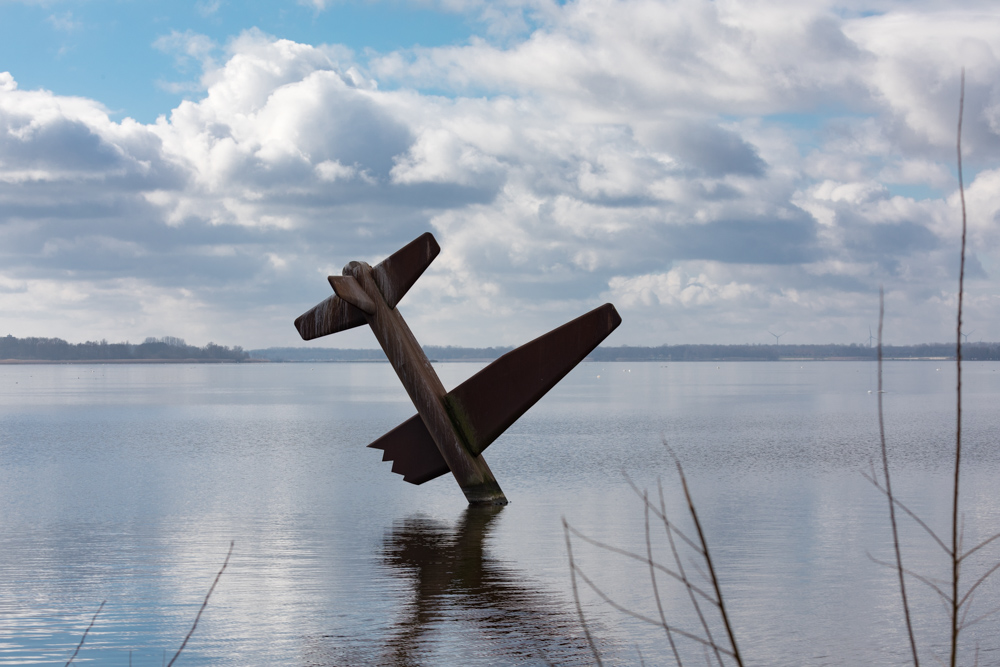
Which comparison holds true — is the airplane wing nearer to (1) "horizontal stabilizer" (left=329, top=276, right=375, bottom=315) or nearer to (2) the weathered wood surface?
(2) the weathered wood surface

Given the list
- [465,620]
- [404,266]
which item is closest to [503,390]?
[404,266]

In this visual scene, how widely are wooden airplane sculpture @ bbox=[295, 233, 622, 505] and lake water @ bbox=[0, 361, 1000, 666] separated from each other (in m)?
1.07

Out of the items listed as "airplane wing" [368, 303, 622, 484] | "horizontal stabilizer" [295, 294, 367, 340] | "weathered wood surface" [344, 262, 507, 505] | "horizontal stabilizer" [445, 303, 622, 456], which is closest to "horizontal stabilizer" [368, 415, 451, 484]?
"airplane wing" [368, 303, 622, 484]

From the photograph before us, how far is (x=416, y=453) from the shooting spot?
14.2 m

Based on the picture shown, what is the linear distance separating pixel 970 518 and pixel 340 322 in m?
10.8

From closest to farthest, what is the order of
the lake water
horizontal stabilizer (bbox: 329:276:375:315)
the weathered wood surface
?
the lake water → horizontal stabilizer (bbox: 329:276:375:315) → the weathered wood surface

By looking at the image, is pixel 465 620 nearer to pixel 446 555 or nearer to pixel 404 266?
pixel 446 555

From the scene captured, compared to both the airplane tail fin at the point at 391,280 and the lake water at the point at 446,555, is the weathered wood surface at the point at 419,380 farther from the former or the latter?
the lake water at the point at 446,555

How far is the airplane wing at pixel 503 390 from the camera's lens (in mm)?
13094

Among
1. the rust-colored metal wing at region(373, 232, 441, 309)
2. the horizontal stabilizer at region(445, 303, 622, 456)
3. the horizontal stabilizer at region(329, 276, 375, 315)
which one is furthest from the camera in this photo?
the rust-colored metal wing at region(373, 232, 441, 309)

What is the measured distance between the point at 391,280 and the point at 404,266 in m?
0.32

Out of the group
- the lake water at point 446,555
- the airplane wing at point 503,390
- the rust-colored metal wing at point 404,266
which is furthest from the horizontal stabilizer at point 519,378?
the rust-colored metal wing at point 404,266

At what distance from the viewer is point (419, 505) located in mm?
16500

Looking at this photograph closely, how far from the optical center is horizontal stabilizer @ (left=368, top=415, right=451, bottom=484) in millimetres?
14195
